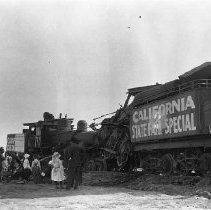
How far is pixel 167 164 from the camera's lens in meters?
15.3

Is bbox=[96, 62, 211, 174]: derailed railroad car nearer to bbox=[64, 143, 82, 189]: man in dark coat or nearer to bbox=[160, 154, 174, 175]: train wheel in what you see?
bbox=[160, 154, 174, 175]: train wheel

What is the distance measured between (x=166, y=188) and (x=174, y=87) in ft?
13.3

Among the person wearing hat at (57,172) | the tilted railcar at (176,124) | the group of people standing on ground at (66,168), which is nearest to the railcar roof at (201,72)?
the tilted railcar at (176,124)

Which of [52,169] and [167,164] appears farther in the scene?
[167,164]

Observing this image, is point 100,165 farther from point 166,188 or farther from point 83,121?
point 166,188

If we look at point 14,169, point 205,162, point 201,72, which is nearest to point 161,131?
point 205,162

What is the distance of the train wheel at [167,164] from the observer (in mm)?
15008

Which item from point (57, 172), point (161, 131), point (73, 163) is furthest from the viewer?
point (161, 131)

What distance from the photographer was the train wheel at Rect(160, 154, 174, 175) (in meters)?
15.0

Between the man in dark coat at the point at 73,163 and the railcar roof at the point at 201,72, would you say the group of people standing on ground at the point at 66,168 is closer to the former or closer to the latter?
the man in dark coat at the point at 73,163

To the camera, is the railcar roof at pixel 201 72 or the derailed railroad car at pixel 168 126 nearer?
the derailed railroad car at pixel 168 126

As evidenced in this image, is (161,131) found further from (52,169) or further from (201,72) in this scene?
(52,169)

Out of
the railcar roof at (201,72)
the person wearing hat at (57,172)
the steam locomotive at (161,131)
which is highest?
the railcar roof at (201,72)

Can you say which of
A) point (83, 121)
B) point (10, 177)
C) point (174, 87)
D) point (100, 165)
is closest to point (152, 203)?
point (174, 87)
